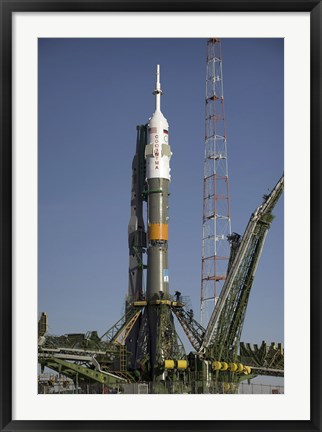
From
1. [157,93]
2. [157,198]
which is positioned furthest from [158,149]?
[157,93]

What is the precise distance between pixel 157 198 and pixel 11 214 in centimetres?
3241

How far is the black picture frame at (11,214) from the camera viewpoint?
16.3m

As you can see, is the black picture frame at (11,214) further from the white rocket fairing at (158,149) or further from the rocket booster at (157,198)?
the white rocket fairing at (158,149)

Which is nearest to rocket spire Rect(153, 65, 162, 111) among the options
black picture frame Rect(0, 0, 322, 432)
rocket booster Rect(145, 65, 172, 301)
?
rocket booster Rect(145, 65, 172, 301)

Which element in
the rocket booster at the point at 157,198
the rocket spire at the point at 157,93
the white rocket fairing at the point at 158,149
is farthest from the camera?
the white rocket fairing at the point at 158,149

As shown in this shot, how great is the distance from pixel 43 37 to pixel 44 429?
331 inches

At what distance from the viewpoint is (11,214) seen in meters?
16.6

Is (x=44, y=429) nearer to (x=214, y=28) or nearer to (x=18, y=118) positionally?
(x=18, y=118)

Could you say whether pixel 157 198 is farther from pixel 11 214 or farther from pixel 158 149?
pixel 11 214

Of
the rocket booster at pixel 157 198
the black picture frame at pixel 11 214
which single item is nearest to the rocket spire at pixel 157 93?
the rocket booster at pixel 157 198

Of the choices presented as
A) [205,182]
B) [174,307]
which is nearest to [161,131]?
[205,182]

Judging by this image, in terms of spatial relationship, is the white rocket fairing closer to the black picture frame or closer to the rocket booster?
the rocket booster

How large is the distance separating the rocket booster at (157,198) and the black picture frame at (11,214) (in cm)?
3117

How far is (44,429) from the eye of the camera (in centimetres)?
1619
